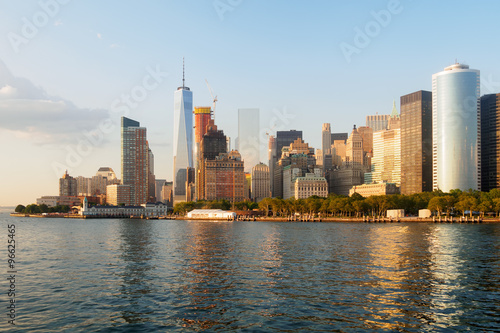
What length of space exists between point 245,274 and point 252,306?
16.7 meters

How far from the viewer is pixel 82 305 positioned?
4269 centimetres

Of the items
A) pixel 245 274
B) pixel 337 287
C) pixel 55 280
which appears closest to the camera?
pixel 337 287

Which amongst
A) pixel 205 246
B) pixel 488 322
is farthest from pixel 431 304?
pixel 205 246

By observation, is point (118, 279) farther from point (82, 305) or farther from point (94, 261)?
point (94, 261)

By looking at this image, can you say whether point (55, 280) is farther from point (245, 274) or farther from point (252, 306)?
point (252, 306)

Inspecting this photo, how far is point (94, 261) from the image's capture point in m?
71.1

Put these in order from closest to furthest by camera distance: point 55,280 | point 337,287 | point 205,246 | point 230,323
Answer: point 230,323, point 337,287, point 55,280, point 205,246

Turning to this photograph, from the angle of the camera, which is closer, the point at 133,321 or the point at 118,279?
the point at 133,321

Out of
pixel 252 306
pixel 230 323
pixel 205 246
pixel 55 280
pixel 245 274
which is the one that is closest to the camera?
pixel 230 323

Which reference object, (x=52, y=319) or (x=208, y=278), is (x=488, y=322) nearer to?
(x=208, y=278)

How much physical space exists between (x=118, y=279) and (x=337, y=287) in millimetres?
26121

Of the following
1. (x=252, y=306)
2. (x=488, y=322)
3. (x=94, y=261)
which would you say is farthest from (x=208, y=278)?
(x=488, y=322)

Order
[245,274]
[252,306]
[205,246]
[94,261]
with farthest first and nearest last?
[205,246] < [94,261] < [245,274] < [252,306]

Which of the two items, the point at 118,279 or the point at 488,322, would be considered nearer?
the point at 488,322
